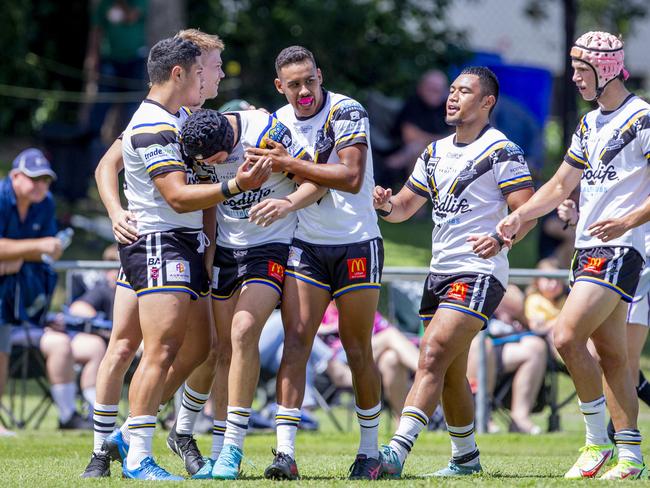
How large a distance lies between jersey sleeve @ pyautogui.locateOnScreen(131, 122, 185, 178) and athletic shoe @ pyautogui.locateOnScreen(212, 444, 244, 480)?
151cm

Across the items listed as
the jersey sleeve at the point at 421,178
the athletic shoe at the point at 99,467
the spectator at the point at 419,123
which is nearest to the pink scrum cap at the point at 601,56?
the jersey sleeve at the point at 421,178

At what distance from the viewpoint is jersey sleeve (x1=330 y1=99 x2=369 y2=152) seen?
6617mm

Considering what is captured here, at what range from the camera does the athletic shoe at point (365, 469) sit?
6.49m

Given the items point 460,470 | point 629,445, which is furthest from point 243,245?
point 629,445

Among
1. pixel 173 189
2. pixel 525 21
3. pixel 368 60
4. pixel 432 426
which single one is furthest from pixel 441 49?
pixel 173 189

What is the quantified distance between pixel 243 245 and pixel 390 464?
1459 millimetres

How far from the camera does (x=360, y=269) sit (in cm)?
667

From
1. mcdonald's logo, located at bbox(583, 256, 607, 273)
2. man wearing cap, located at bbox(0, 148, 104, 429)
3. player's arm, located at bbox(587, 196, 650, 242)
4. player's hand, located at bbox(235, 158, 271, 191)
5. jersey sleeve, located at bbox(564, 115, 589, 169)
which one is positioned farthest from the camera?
man wearing cap, located at bbox(0, 148, 104, 429)

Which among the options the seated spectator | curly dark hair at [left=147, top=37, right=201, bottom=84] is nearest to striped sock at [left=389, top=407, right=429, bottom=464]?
curly dark hair at [left=147, top=37, right=201, bottom=84]

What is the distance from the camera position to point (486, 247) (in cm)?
654

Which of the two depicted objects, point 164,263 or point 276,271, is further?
point 276,271

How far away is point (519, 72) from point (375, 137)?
303 cm

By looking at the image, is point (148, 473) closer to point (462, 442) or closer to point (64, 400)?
point (462, 442)

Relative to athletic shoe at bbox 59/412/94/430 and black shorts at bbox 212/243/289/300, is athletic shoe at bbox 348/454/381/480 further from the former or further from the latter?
athletic shoe at bbox 59/412/94/430
